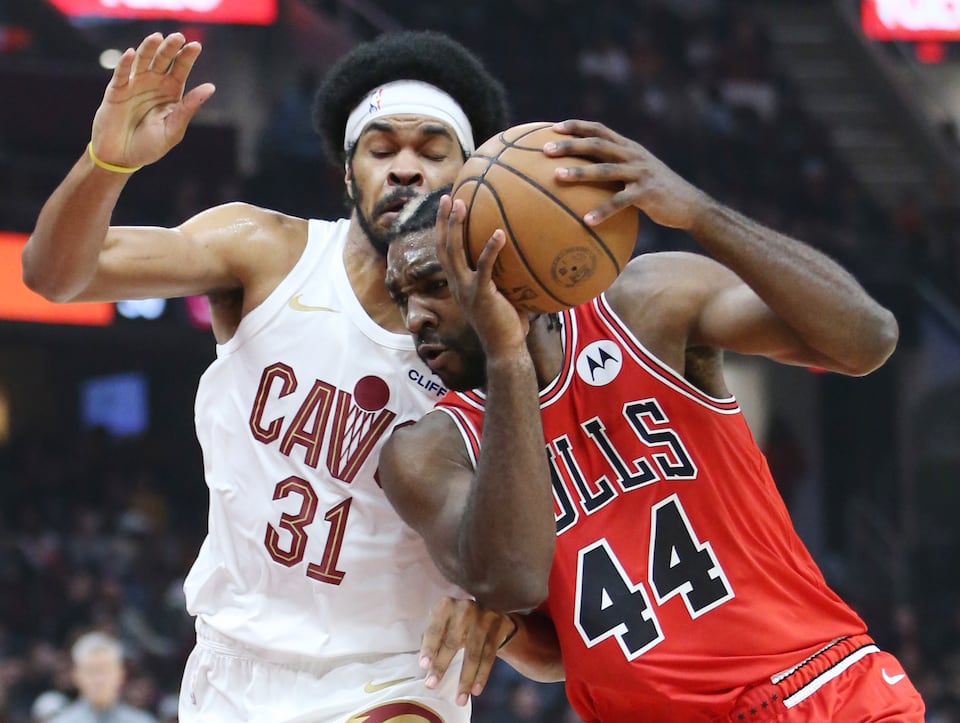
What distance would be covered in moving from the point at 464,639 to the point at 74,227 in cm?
138

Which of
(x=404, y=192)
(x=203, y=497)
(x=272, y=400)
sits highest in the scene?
(x=404, y=192)

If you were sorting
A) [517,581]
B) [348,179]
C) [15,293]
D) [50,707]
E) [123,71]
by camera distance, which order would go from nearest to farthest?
[517,581], [123,71], [348,179], [50,707], [15,293]

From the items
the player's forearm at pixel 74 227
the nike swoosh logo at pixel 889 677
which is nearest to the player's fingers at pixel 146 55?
the player's forearm at pixel 74 227

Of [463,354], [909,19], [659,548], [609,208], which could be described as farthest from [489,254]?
[909,19]

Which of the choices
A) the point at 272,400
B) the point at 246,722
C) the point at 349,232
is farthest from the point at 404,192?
the point at 246,722

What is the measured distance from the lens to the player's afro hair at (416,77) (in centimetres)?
410

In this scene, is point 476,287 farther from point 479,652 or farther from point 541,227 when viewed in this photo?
point 479,652

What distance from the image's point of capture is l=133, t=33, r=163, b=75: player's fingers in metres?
3.38

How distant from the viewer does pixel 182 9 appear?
13469mm

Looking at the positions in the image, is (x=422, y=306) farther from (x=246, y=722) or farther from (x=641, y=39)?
(x=641, y=39)

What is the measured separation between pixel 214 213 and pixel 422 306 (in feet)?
2.49

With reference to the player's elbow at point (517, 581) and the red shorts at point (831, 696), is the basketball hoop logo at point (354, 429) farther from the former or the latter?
the red shorts at point (831, 696)

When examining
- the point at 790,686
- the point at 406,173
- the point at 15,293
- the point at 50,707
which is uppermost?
the point at 406,173

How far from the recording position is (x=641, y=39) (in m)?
17.7
